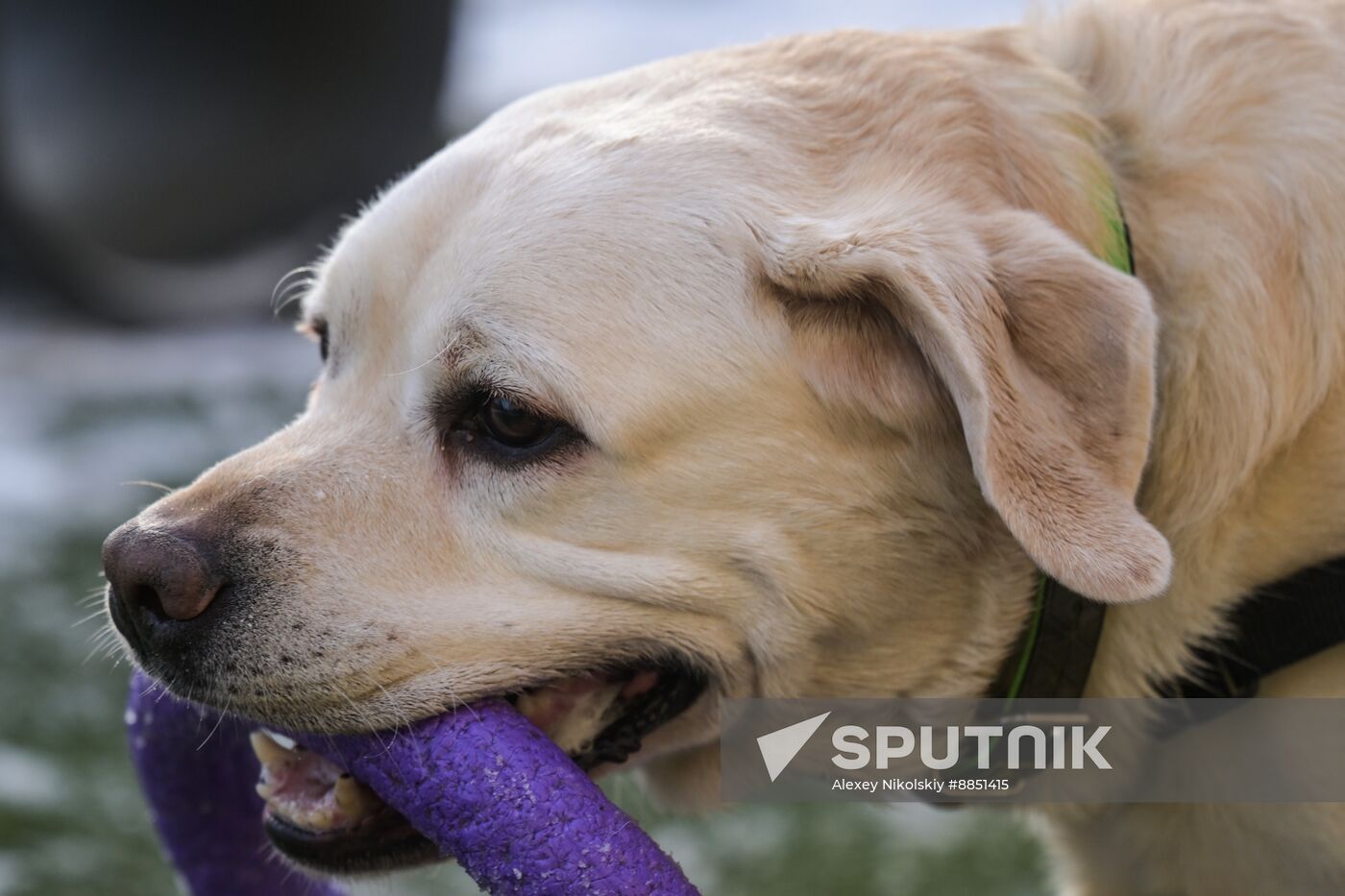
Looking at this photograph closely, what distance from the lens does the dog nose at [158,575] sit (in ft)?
7.54

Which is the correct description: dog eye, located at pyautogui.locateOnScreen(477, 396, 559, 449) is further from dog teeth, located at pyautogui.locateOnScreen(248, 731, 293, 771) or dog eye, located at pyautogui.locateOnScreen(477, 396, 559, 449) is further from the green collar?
the green collar

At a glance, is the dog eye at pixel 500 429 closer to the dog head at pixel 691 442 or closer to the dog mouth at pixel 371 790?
the dog head at pixel 691 442

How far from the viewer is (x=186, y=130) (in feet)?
24.6

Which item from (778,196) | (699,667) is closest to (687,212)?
(778,196)

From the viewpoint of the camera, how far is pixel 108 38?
24.4 ft

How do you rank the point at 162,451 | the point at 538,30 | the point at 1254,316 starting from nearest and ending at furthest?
1. the point at 1254,316
2. the point at 162,451
3. the point at 538,30

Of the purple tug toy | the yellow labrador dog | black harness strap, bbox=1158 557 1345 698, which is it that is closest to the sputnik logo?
the yellow labrador dog

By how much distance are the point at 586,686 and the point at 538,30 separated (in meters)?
10.5

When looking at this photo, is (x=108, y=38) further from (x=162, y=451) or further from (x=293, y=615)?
(x=293, y=615)

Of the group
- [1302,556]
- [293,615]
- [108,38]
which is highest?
[1302,556]

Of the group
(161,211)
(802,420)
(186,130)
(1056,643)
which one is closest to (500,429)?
(802,420)

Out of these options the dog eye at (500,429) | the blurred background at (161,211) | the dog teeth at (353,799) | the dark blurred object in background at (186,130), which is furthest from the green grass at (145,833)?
the dark blurred object in background at (186,130)

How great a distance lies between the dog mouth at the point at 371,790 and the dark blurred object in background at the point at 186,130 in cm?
558

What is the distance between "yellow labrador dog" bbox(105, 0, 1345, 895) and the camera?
2297mm
